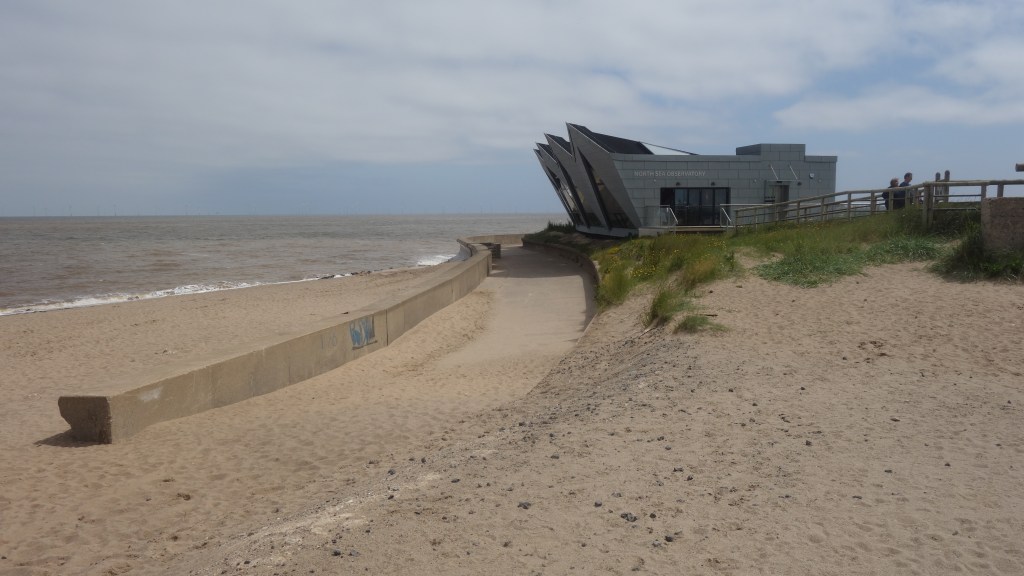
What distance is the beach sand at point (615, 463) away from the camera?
12.7ft

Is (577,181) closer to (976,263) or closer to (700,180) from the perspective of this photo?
(700,180)

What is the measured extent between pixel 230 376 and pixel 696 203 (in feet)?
79.4

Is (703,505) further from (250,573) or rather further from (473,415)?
(473,415)

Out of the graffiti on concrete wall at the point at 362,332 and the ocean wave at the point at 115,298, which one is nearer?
the graffiti on concrete wall at the point at 362,332

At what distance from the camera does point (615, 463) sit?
5.06 m

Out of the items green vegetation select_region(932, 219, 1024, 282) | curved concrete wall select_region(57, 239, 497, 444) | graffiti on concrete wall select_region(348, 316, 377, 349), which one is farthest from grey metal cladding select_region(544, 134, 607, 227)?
green vegetation select_region(932, 219, 1024, 282)

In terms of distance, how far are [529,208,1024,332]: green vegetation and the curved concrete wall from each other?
183 inches

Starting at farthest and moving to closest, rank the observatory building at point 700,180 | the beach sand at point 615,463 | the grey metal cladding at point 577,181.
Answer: the grey metal cladding at point 577,181 < the observatory building at point 700,180 < the beach sand at point 615,463

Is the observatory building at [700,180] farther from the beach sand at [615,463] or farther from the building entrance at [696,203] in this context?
the beach sand at [615,463]

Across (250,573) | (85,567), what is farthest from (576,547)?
(85,567)

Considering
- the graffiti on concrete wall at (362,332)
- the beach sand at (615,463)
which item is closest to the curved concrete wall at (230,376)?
the graffiti on concrete wall at (362,332)

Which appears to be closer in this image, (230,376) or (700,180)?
(230,376)

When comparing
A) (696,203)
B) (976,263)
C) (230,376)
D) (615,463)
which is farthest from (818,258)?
(696,203)

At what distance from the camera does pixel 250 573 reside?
3.88 m
